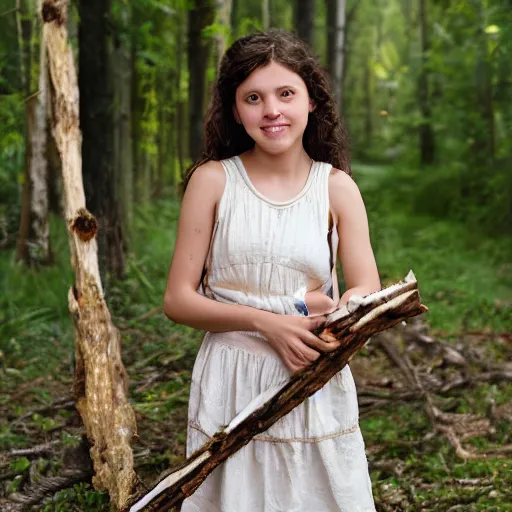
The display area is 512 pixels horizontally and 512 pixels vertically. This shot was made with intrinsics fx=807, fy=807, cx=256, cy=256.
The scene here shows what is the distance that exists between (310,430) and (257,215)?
22.9 inches

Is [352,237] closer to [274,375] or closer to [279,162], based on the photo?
[279,162]

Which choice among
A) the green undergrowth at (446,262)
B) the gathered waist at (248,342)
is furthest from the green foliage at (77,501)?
the green undergrowth at (446,262)

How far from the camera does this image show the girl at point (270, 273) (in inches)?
82.7

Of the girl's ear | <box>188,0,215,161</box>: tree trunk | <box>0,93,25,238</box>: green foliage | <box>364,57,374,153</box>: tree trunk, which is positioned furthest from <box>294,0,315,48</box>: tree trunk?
<box>364,57,374,153</box>: tree trunk

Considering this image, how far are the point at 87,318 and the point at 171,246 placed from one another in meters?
4.68

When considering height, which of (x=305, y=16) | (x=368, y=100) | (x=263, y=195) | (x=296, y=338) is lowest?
(x=296, y=338)

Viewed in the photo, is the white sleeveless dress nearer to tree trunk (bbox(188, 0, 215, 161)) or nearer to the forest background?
the forest background

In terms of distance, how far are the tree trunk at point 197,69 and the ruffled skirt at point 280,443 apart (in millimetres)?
5159

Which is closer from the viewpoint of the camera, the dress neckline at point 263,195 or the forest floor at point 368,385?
the dress neckline at point 263,195

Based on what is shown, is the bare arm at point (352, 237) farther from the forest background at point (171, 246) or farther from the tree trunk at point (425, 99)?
the tree trunk at point (425, 99)

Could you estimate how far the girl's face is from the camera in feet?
6.86

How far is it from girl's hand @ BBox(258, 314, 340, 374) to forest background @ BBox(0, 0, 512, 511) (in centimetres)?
135

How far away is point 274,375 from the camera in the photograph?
6.91ft

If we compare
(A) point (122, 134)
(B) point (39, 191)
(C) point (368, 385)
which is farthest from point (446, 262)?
(B) point (39, 191)
